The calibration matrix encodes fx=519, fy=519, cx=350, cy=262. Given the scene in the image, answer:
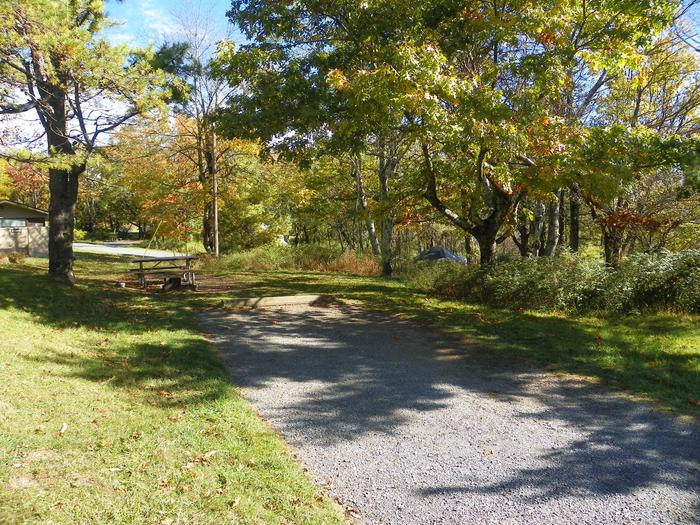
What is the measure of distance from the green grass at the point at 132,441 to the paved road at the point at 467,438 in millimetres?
405

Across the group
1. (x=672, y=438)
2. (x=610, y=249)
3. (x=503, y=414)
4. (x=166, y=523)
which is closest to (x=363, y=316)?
(x=503, y=414)

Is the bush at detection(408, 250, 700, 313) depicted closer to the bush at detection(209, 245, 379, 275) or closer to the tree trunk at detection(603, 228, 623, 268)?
the tree trunk at detection(603, 228, 623, 268)

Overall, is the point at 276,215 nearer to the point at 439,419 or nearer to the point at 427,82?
the point at 427,82

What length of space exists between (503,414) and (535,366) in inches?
79.4

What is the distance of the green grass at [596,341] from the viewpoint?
6.07m

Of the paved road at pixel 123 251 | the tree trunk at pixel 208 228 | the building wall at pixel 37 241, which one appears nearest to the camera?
the building wall at pixel 37 241

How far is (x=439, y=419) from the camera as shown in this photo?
502 centimetres

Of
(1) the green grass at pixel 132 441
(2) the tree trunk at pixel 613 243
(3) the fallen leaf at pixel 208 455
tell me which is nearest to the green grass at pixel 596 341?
(1) the green grass at pixel 132 441

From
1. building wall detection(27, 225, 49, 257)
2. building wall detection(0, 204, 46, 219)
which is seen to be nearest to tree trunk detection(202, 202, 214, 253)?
building wall detection(27, 225, 49, 257)

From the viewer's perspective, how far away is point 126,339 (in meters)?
7.64

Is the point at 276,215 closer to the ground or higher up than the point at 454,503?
higher up

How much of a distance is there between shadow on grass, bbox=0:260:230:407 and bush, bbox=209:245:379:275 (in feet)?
28.7

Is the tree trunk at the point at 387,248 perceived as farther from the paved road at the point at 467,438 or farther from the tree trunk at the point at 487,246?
the paved road at the point at 467,438

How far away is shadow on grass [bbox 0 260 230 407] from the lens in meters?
5.66
